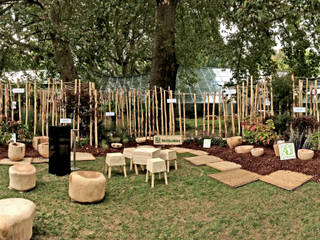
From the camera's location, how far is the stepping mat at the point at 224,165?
536 cm

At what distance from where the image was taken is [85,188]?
3730 mm

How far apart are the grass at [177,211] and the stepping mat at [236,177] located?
4.8 inches

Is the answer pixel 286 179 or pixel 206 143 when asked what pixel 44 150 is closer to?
pixel 206 143

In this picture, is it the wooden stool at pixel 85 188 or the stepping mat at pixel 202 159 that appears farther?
the stepping mat at pixel 202 159

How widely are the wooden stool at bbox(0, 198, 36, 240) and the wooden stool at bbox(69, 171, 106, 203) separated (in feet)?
2.99

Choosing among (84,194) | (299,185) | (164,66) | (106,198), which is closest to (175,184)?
(106,198)

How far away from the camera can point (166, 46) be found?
970 cm

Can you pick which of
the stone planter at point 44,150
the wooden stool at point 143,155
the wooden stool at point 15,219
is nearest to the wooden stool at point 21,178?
the wooden stool at point 15,219

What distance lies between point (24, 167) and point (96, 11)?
6657mm

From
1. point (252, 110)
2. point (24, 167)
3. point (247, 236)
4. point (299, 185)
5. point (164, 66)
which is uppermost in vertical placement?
point (164, 66)

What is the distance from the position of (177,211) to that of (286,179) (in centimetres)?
204

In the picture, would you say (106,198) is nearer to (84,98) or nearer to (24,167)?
(24,167)

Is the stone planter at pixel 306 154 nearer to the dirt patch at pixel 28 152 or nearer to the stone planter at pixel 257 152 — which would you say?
the stone planter at pixel 257 152

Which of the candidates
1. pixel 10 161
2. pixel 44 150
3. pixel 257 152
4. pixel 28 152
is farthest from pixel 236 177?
pixel 28 152
